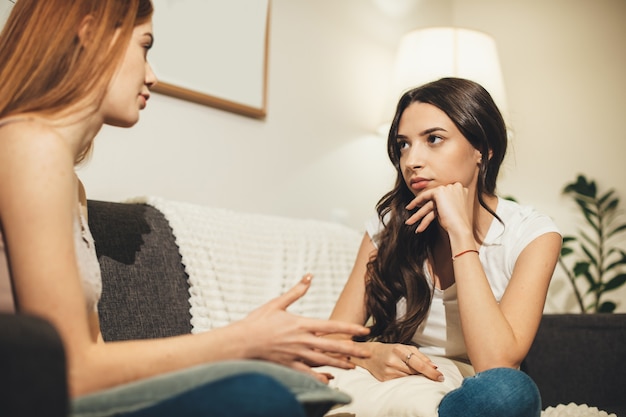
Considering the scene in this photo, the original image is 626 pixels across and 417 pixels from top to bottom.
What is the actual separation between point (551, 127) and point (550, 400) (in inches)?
63.9

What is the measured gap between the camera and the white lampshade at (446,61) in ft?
7.93

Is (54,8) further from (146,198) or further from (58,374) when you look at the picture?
(146,198)

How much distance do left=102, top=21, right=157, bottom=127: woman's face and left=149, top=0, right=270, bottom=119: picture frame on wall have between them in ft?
2.82

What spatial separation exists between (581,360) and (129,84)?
1528 millimetres

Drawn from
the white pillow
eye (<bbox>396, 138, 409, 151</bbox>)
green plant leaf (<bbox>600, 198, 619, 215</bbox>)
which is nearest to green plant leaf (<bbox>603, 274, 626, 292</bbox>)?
green plant leaf (<bbox>600, 198, 619, 215</bbox>)

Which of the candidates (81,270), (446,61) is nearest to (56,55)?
(81,270)

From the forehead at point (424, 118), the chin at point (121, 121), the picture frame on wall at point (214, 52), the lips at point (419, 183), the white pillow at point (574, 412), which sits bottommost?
the white pillow at point (574, 412)

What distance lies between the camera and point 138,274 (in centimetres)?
146

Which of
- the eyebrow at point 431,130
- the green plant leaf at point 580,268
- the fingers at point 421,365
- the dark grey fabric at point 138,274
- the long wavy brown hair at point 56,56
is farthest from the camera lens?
the green plant leaf at point 580,268

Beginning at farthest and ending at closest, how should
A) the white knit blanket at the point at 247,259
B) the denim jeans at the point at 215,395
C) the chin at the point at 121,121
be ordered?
the white knit blanket at the point at 247,259 < the chin at the point at 121,121 < the denim jeans at the point at 215,395

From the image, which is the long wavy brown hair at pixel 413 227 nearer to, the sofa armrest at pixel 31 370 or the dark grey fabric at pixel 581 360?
the dark grey fabric at pixel 581 360

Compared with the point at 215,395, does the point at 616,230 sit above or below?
above

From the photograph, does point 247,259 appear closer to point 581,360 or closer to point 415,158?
point 415,158

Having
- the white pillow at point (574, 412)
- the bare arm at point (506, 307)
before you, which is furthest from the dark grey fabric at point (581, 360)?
the bare arm at point (506, 307)
